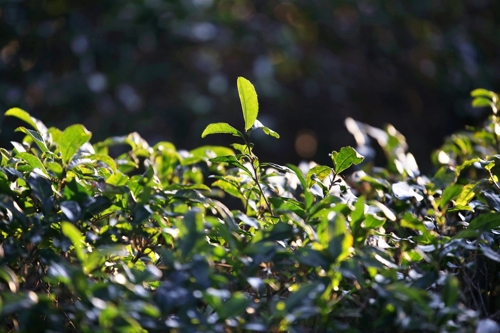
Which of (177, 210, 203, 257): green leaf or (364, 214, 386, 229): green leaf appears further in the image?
(364, 214, 386, 229): green leaf

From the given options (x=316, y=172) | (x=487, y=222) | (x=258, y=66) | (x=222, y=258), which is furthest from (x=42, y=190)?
(x=258, y=66)

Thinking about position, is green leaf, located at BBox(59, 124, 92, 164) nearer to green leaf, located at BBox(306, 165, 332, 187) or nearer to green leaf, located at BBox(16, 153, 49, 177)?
green leaf, located at BBox(16, 153, 49, 177)

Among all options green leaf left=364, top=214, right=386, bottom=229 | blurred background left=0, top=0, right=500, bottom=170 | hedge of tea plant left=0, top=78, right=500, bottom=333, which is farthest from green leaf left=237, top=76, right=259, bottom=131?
blurred background left=0, top=0, right=500, bottom=170

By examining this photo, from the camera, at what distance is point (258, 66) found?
4.02m

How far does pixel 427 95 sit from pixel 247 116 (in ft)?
12.9

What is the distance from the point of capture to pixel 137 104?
3951 mm

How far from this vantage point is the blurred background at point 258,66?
3.87 meters

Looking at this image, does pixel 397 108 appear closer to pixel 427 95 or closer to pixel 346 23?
pixel 427 95

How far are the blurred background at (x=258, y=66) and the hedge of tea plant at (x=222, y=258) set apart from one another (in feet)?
8.63

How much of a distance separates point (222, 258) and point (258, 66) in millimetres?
3161

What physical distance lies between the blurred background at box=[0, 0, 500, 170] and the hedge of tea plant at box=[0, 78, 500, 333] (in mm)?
2630

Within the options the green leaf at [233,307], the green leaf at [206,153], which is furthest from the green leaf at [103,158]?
the green leaf at [233,307]

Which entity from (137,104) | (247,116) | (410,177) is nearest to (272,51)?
(137,104)

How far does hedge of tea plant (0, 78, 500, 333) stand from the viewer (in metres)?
0.82
